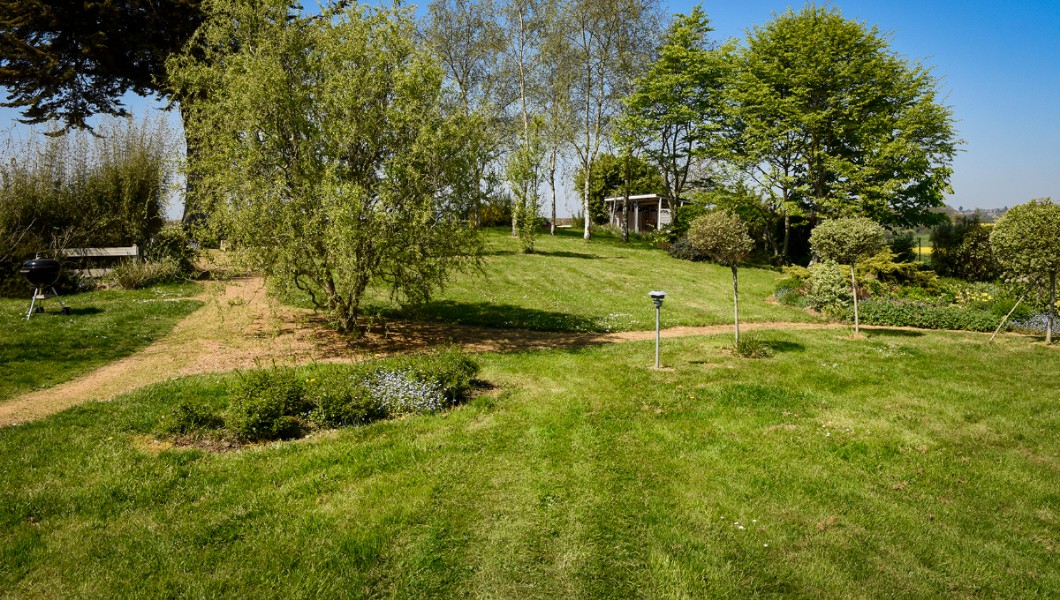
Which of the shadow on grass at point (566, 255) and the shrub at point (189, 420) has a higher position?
the shadow on grass at point (566, 255)

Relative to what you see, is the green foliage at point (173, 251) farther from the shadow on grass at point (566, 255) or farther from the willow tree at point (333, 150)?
the shadow on grass at point (566, 255)

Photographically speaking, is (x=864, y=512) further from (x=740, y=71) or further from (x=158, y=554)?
(x=740, y=71)

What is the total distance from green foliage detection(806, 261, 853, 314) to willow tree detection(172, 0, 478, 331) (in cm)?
1161

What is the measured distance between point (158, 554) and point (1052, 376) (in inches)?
530

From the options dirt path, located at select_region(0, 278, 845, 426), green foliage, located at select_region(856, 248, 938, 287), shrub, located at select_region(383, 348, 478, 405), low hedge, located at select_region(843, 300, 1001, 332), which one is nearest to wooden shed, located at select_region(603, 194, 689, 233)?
green foliage, located at select_region(856, 248, 938, 287)

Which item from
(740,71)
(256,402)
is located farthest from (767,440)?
(740,71)

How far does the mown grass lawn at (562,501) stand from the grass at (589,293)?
610 cm

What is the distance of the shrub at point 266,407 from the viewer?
6383 millimetres

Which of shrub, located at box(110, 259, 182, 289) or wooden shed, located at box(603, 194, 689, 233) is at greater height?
wooden shed, located at box(603, 194, 689, 233)

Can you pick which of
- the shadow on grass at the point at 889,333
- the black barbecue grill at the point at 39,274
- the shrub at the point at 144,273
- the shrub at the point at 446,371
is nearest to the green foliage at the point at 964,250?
the shadow on grass at the point at 889,333

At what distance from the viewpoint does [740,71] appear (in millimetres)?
30500

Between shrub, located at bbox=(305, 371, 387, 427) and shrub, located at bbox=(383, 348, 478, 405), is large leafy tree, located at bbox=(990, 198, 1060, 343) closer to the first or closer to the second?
shrub, located at bbox=(383, 348, 478, 405)

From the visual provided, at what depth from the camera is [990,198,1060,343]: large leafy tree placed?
10.8 m

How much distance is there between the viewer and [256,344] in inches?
424
